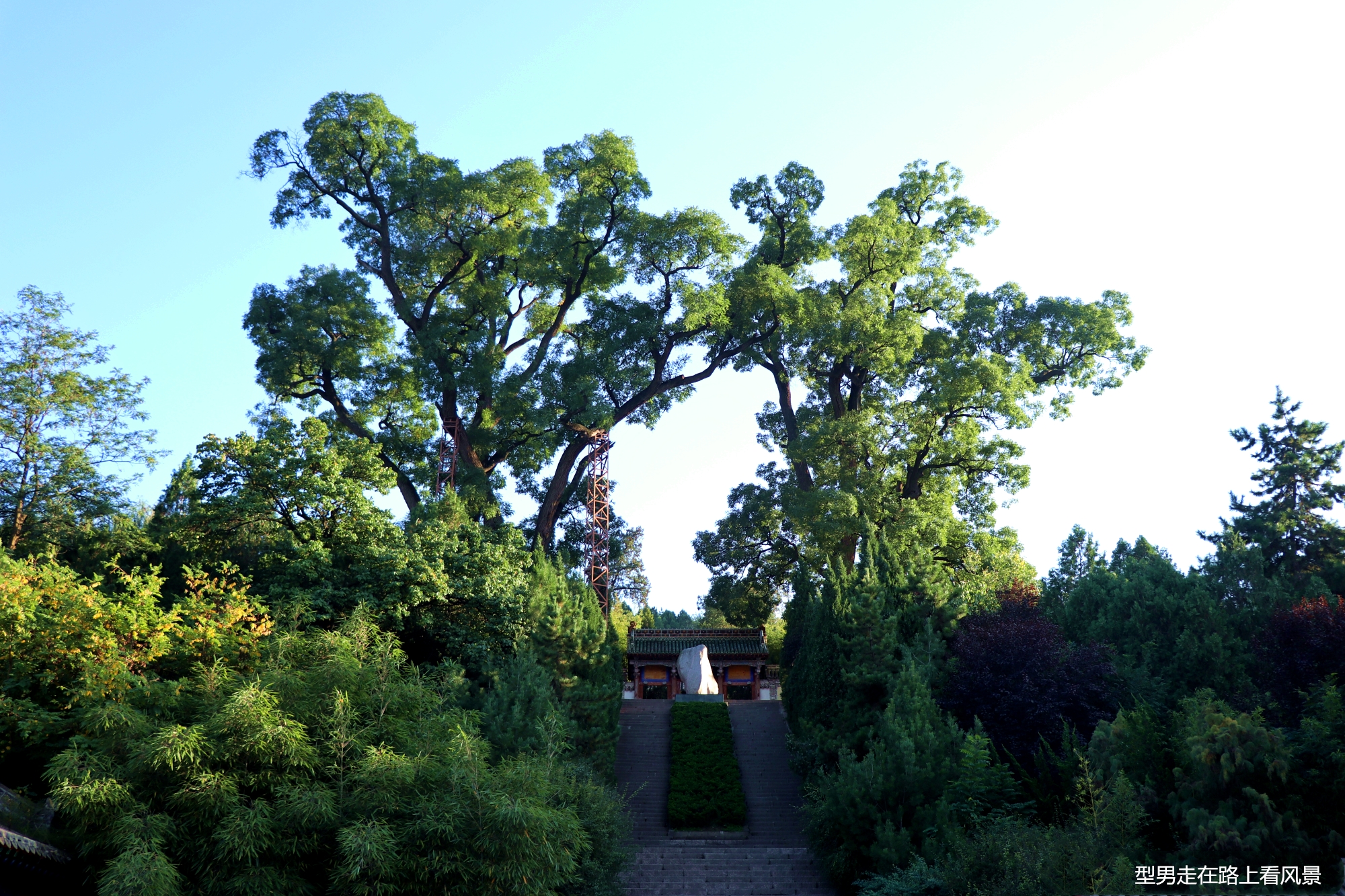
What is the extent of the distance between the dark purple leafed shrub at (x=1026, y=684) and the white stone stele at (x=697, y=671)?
11.7 meters

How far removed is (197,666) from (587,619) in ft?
34.1

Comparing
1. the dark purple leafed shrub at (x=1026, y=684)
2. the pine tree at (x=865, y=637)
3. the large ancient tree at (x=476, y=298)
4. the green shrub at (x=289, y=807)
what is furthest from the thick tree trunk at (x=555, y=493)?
the green shrub at (x=289, y=807)

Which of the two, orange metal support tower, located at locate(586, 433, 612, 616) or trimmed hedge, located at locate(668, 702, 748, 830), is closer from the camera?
trimmed hedge, located at locate(668, 702, 748, 830)

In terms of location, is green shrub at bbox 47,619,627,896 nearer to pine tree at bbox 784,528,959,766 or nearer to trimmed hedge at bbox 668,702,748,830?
trimmed hedge at bbox 668,702,748,830

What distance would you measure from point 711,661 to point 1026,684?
1565cm

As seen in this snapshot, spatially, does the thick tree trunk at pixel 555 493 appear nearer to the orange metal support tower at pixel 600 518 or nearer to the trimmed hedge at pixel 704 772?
the orange metal support tower at pixel 600 518

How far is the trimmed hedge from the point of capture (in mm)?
22594

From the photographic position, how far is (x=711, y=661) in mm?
34125

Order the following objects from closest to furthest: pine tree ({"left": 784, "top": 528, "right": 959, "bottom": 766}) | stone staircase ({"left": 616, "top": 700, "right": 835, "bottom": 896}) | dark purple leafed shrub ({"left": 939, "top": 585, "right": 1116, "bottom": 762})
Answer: stone staircase ({"left": 616, "top": 700, "right": 835, "bottom": 896}) → dark purple leafed shrub ({"left": 939, "top": 585, "right": 1116, "bottom": 762}) → pine tree ({"left": 784, "top": 528, "right": 959, "bottom": 766})

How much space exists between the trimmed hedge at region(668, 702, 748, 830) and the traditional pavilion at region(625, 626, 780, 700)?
4.03 meters

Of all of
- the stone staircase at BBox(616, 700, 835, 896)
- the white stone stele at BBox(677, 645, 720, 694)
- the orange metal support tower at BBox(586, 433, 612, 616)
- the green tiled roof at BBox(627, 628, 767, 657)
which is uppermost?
the orange metal support tower at BBox(586, 433, 612, 616)

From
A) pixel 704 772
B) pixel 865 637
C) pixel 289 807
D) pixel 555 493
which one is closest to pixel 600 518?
pixel 555 493

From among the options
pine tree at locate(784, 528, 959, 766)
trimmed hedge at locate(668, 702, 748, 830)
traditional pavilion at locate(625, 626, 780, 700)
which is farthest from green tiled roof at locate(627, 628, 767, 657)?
pine tree at locate(784, 528, 959, 766)

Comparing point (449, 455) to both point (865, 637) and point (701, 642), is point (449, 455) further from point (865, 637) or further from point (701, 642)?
point (865, 637)
